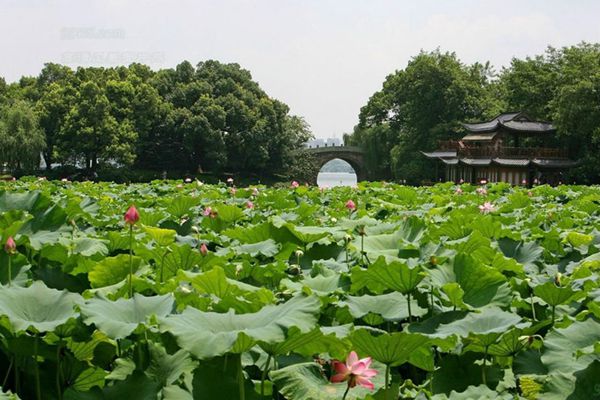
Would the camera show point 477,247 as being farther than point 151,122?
No

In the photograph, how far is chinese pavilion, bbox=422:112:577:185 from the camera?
3331cm

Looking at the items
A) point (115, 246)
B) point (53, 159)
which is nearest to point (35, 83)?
point (53, 159)

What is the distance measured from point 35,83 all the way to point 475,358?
46.4 m

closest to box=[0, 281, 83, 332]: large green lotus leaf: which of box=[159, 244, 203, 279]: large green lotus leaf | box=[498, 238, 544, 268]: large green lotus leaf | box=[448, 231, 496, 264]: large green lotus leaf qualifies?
box=[159, 244, 203, 279]: large green lotus leaf

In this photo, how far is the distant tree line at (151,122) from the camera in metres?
34.8

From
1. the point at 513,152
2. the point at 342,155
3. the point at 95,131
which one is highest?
the point at 95,131

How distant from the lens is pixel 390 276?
1.66 meters

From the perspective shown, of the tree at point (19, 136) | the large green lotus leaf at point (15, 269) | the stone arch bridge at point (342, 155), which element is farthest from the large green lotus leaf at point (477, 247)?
the stone arch bridge at point (342, 155)

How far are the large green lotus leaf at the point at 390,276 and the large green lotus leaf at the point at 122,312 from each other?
1.67ft

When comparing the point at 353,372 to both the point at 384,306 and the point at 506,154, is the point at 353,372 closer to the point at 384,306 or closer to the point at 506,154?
the point at 384,306

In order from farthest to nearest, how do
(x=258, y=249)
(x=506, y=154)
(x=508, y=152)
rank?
(x=508, y=152) < (x=506, y=154) < (x=258, y=249)

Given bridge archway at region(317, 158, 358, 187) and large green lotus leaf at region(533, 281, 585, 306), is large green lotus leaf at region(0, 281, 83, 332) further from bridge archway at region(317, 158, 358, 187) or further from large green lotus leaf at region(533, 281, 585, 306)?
bridge archway at region(317, 158, 358, 187)

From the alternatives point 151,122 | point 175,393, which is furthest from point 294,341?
point 151,122

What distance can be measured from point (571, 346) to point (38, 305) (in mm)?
1121
